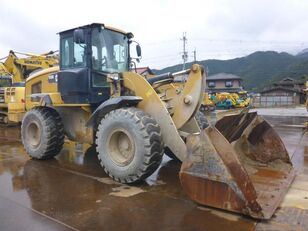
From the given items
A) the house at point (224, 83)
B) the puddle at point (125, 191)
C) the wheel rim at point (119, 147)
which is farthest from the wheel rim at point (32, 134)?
the house at point (224, 83)

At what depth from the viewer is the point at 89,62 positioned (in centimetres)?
566

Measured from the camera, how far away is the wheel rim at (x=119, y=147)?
481 cm

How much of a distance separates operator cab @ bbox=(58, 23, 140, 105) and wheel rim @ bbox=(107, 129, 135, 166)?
1.12 metres

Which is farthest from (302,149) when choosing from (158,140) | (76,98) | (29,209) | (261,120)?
(29,209)

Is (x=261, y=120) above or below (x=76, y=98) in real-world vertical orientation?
below

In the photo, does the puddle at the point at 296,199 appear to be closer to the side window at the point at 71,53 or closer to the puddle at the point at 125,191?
the puddle at the point at 125,191

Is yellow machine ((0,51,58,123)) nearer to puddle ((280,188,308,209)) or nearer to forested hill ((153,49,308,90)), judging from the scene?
puddle ((280,188,308,209))

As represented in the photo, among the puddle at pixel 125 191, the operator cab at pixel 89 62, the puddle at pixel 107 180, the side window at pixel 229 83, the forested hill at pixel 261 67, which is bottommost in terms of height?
the puddle at pixel 125 191

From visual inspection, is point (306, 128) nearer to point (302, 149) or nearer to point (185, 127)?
point (302, 149)

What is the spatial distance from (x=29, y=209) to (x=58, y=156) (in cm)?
314

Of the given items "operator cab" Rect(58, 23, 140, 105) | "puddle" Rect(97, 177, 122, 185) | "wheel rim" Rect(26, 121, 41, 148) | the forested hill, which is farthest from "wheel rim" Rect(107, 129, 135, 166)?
the forested hill

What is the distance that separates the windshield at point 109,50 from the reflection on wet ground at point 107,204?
1887 millimetres

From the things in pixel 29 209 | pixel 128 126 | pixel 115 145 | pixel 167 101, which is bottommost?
pixel 29 209

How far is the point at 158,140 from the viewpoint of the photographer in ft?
14.6
